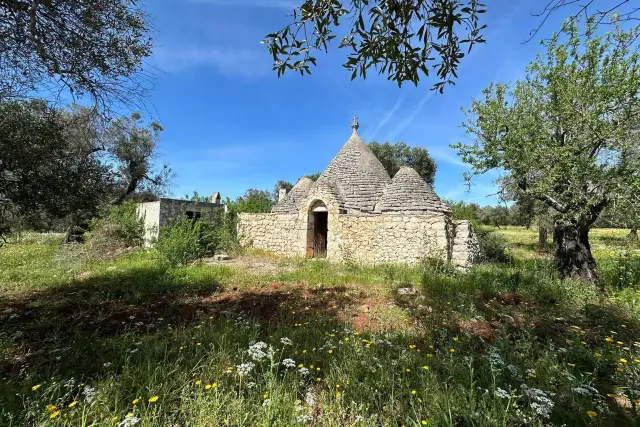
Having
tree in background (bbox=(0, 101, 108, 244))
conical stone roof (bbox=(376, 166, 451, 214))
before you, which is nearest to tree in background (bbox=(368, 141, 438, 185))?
conical stone roof (bbox=(376, 166, 451, 214))

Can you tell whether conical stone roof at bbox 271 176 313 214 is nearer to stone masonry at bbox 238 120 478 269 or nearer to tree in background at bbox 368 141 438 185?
stone masonry at bbox 238 120 478 269

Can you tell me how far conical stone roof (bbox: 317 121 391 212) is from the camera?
12758 mm

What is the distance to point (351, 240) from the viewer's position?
11.8 meters

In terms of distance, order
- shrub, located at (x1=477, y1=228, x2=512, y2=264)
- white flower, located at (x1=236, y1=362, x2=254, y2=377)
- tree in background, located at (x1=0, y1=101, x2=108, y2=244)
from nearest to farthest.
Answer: white flower, located at (x1=236, y1=362, x2=254, y2=377) < tree in background, located at (x1=0, y1=101, x2=108, y2=244) < shrub, located at (x1=477, y1=228, x2=512, y2=264)

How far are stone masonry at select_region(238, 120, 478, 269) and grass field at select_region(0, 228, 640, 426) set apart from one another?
2364 mm

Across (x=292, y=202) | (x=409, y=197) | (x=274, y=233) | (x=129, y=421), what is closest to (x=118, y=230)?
(x=274, y=233)

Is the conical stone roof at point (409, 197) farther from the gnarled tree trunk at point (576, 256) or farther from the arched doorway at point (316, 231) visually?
the gnarled tree trunk at point (576, 256)

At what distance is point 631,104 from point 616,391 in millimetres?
7795

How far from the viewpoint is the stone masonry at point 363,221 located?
10.7 meters

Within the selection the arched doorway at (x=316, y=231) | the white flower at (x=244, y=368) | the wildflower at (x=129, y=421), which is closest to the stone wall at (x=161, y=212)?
the arched doorway at (x=316, y=231)

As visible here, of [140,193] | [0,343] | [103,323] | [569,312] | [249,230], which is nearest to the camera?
[0,343]

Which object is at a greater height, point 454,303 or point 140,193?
point 140,193

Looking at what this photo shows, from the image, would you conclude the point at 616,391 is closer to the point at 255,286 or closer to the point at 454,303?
the point at 454,303

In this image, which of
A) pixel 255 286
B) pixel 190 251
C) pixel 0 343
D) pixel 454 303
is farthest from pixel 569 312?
pixel 190 251
